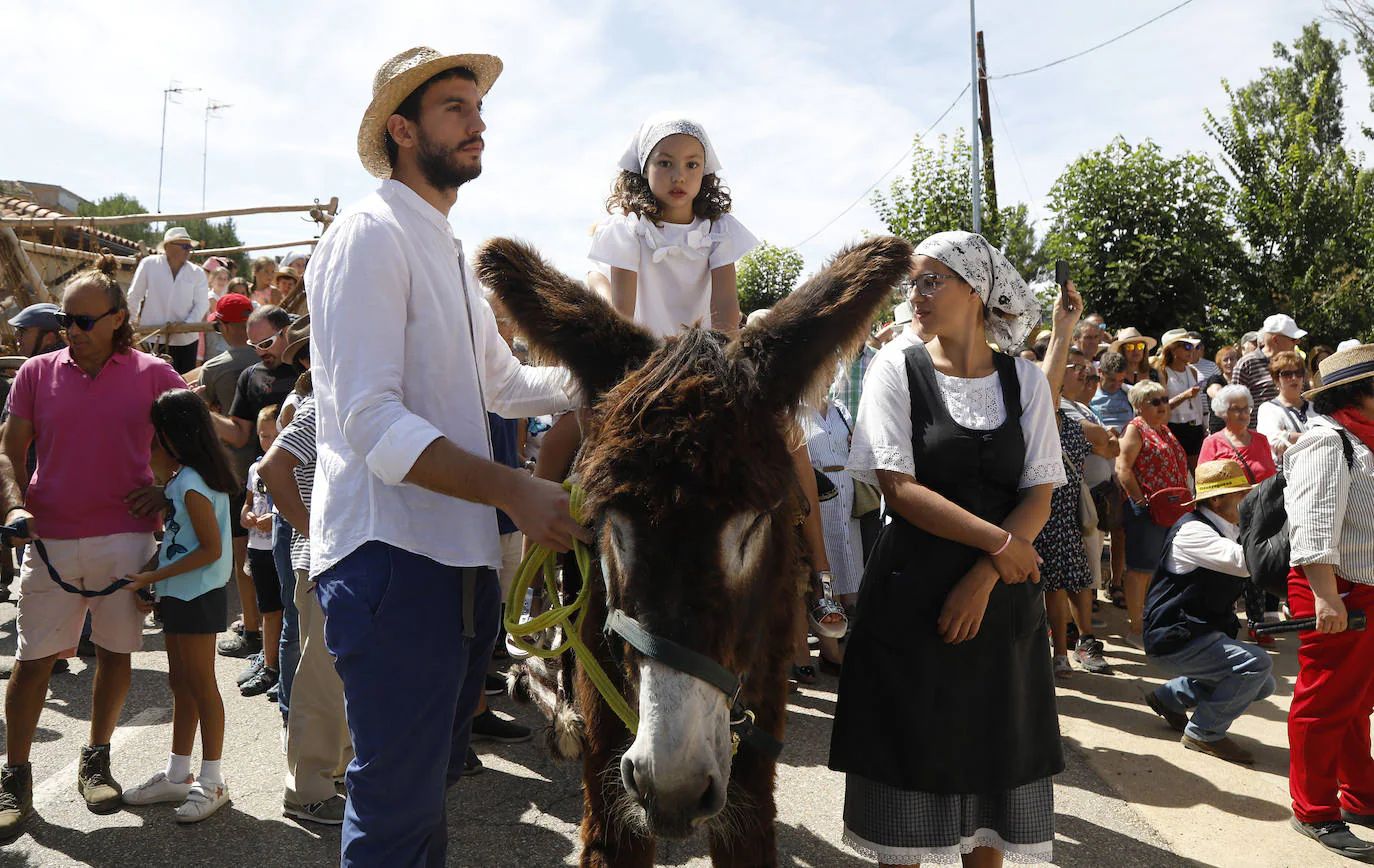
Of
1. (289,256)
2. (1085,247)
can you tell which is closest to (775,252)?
(1085,247)

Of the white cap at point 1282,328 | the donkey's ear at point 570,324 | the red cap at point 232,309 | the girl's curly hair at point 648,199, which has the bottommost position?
the donkey's ear at point 570,324

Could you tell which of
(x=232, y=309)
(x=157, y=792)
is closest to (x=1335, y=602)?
(x=157, y=792)

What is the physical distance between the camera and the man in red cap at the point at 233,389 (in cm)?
679

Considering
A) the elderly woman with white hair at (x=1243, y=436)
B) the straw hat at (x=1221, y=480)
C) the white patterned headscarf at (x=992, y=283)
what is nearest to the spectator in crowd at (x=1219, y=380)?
the elderly woman with white hair at (x=1243, y=436)

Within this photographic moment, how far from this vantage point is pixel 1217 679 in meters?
5.28

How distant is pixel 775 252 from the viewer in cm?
3769

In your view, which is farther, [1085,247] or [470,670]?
[1085,247]

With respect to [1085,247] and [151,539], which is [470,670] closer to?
[151,539]

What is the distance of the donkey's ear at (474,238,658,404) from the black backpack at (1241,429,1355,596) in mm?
3912

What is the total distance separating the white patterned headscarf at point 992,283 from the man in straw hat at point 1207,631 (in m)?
3.02

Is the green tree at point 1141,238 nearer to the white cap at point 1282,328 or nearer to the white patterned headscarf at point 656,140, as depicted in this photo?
the white cap at point 1282,328

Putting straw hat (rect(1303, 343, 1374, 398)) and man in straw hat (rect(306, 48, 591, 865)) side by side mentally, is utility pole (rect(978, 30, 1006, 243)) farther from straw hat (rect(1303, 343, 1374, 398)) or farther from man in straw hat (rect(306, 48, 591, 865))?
man in straw hat (rect(306, 48, 591, 865))

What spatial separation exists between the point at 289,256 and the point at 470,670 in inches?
393

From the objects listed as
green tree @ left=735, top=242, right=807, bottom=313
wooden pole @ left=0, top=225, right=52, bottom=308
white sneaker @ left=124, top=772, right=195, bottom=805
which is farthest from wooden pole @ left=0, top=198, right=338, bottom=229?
green tree @ left=735, top=242, right=807, bottom=313
